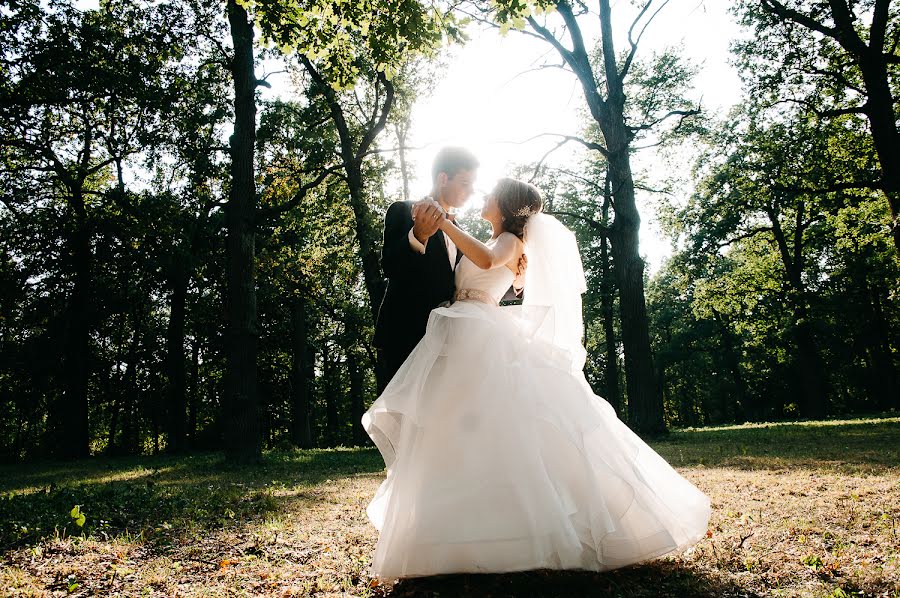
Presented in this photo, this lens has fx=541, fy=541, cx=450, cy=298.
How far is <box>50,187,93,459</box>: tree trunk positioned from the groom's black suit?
21.7 m

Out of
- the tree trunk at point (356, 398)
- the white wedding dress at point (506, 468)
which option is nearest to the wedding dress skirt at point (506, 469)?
the white wedding dress at point (506, 468)

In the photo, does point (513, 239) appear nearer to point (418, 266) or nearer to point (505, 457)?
point (418, 266)

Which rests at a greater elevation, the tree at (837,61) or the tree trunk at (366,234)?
the tree at (837,61)

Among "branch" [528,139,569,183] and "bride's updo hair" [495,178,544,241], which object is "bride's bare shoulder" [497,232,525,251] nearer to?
"bride's updo hair" [495,178,544,241]

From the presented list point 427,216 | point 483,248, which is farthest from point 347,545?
point 427,216

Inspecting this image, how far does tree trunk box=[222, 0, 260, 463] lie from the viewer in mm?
11914

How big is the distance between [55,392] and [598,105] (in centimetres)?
2941

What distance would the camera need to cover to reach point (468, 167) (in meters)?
3.77

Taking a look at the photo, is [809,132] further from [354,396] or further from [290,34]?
[354,396]

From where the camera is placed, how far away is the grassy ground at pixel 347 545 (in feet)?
10.8

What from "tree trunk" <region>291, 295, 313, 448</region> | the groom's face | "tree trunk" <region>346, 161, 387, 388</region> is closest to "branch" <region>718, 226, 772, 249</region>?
"tree trunk" <region>346, 161, 387, 388</region>

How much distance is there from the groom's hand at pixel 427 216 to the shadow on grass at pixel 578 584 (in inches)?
84.2

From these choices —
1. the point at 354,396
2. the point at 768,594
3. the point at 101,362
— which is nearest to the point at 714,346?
the point at 354,396

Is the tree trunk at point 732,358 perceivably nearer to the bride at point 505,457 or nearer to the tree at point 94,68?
the tree at point 94,68
